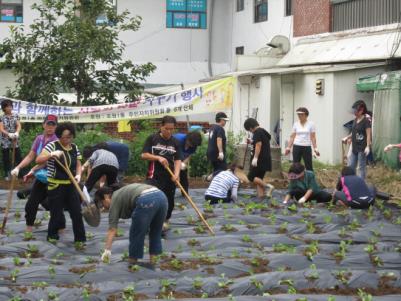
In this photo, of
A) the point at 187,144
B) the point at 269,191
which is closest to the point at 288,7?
the point at 269,191

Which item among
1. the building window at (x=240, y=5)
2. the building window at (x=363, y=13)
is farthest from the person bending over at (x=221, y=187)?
the building window at (x=240, y=5)

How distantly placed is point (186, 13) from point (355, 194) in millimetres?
20633

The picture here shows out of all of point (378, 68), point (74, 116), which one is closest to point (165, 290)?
point (74, 116)

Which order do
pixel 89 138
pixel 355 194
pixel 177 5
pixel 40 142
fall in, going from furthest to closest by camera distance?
pixel 177 5 < pixel 89 138 < pixel 355 194 < pixel 40 142

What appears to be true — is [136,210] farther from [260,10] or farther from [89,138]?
[260,10]

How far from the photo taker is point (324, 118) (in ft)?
70.6

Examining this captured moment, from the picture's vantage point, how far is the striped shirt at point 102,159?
42.0 feet

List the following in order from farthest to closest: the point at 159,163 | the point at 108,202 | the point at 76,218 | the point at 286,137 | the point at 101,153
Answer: the point at 286,137 → the point at 101,153 → the point at 159,163 → the point at 76,218 → the point at 108,202

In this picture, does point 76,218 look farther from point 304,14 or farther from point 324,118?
point 304,14

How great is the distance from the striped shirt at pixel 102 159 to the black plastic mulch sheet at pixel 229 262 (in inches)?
43.5

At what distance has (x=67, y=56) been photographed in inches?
739

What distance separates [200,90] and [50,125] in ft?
25.7

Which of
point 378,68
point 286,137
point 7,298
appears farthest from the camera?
point 286,137

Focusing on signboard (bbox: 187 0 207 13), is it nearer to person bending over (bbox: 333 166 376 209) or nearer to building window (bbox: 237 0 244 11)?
building window (bbox: 237 0 244 11)
